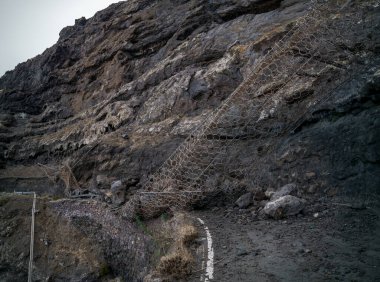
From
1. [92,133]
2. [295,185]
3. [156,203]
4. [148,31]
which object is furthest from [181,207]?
[148,31]

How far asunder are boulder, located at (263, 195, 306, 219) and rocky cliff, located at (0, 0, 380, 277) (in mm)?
417

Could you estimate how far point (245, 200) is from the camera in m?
8.77

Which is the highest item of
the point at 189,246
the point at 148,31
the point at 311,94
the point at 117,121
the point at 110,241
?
the point at 148,31

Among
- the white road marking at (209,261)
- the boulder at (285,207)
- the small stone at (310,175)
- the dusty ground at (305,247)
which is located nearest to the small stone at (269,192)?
the boulder at (285,207)

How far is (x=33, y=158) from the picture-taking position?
24.0 metres

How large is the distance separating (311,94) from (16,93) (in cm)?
3275

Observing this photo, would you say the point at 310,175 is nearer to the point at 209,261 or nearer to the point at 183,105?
the point at 209,261

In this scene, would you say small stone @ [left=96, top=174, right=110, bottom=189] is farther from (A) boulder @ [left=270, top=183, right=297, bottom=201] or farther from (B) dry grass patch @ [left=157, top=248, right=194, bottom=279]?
(B) dry grass patch @ [left=157, top=248, right=194, bottom=279]

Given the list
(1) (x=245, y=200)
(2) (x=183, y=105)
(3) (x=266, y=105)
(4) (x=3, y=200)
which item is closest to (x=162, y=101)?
(2) (x=183, y=105)

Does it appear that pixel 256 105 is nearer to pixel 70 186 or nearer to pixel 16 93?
pixel 70 186

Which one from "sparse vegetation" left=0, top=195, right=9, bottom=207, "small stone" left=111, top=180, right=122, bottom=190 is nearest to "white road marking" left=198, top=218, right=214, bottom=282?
"small stone" left=111, top=180, right=122, bottom=190

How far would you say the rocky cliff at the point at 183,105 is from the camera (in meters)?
7.85

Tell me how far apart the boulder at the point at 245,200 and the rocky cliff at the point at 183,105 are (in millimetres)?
480

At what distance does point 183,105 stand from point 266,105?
4573mm
